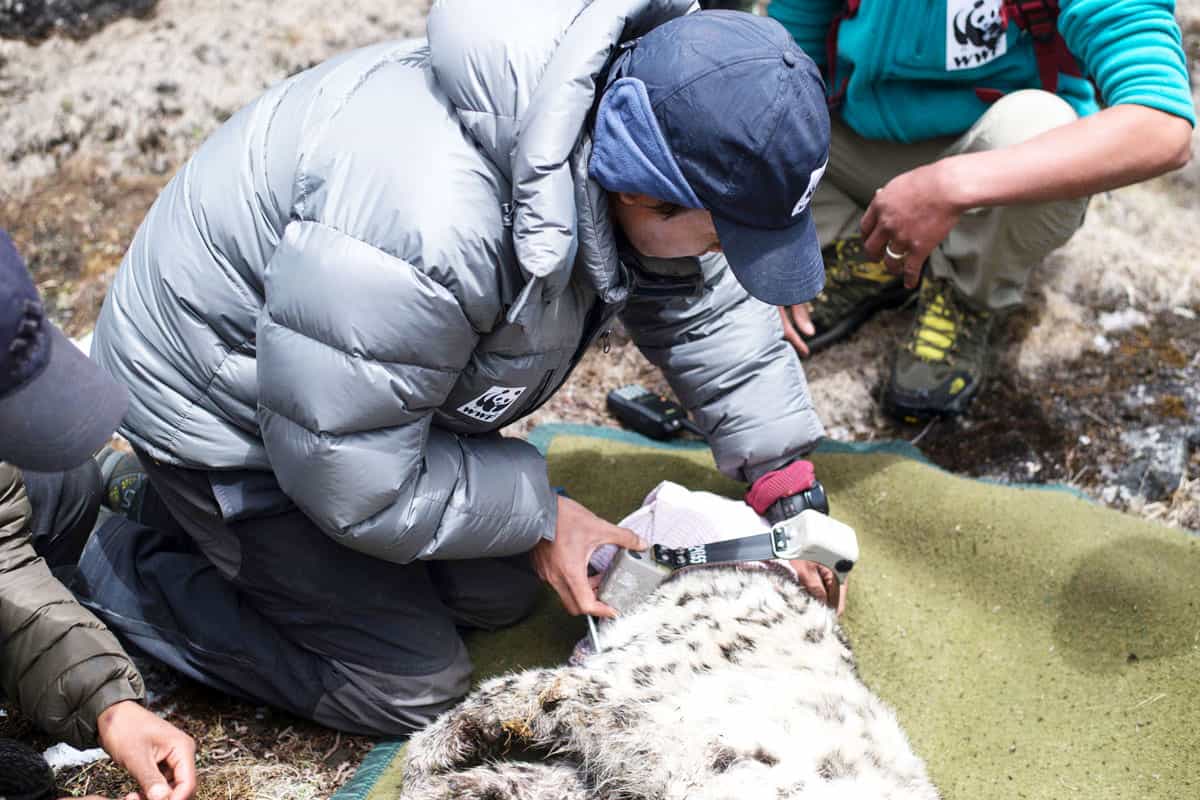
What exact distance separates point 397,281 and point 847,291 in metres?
1.97

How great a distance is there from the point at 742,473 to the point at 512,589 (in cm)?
62

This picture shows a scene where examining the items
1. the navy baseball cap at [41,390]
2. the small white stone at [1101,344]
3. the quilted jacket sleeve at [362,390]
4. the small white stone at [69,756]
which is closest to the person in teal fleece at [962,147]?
the small white stone at [1101,344]

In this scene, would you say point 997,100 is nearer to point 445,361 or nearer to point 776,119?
point 776,119

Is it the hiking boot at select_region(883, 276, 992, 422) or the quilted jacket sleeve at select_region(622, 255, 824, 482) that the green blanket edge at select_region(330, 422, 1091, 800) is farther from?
the quilted jacket sleeve at select_region(622, 255, 824, 482)

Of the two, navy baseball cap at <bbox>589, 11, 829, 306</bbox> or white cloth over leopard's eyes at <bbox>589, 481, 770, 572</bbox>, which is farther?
white cloth over leopard's eyes at <bbox>589, 481, 770, 572</bbox>

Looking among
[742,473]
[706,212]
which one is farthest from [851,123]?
[706,212]

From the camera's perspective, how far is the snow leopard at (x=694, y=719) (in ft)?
5.75

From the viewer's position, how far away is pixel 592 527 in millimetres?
2330

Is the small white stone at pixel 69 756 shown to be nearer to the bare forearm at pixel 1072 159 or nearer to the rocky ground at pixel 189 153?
the rocky ground at pixel 189 153

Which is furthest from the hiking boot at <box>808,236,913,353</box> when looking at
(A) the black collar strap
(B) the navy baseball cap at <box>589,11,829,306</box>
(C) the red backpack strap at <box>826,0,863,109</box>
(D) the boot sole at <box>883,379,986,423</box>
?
(B) the navy baseball cap at <box>589,11,829,306</box>

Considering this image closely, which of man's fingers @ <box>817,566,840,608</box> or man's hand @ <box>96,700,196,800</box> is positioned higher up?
man's hand @ <box>96,700,196,800</box>

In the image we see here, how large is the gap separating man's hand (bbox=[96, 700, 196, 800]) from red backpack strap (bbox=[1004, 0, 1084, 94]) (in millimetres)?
2540

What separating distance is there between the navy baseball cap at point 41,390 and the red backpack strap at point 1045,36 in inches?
Answer: 90.9

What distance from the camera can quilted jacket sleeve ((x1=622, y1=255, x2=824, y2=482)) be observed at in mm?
2523
